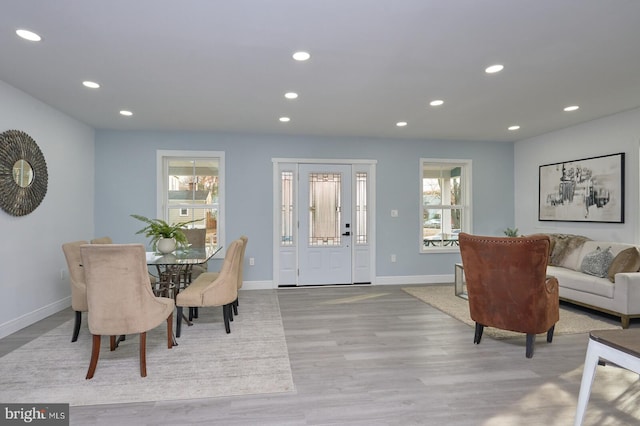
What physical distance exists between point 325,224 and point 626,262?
148 inches

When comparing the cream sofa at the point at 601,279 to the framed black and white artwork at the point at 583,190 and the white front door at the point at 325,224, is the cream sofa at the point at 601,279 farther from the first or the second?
the white front door at the point at 325,224

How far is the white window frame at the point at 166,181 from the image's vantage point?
5.04 m

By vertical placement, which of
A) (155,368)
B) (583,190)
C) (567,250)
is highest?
(583,190)

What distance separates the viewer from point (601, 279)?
12.3 ft

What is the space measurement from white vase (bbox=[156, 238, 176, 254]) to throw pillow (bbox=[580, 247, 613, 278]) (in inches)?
192

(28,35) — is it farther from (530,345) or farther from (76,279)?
(530,345)

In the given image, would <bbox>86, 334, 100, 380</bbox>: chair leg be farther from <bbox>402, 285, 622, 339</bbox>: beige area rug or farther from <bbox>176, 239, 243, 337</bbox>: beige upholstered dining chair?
<bbox>402, 285, 622, 339</bbox>: beige area rug

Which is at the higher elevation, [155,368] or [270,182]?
[270,182]

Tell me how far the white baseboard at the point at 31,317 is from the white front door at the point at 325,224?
3.18m

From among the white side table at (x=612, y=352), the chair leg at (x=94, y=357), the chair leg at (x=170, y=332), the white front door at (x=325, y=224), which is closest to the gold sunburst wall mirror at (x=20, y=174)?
the chair leg at (x=94, y=357)

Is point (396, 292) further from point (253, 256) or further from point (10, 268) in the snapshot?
point (10, 268)

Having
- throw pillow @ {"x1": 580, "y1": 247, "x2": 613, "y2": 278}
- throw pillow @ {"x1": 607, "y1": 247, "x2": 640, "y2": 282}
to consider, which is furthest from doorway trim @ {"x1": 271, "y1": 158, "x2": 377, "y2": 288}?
throw pillow @ {"x1": 607, "y1": 247, "x2": 640, "y2": 282}

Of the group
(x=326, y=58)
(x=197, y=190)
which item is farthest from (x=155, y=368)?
(x=197, y=190)

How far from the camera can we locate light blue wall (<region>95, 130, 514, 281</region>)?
4.98m
